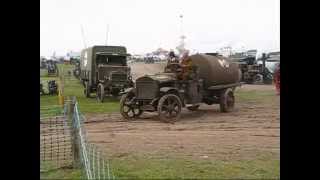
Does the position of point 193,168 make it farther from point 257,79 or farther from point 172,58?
point 257,79

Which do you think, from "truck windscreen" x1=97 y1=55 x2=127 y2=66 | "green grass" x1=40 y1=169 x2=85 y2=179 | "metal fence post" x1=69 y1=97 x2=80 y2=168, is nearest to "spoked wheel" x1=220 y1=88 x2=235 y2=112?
"truck windscreen" x1=97 y1=55 x2=127 y2=66

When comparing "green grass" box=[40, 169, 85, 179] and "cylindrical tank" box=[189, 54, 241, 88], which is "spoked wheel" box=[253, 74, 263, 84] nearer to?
"cylindrical tank" box=[189, 54, 241, 88]

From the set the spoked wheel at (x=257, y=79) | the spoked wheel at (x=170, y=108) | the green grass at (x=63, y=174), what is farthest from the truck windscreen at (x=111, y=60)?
the green grass at (x=63, y=174)

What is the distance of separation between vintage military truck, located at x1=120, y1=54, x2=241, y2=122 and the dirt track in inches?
12.3

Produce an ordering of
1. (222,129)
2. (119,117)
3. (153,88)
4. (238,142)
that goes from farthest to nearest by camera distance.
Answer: (119,117)
(153,88)
(222,129)
(238,142)

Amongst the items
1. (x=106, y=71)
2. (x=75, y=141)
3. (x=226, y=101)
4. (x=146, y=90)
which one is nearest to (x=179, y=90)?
(x=146, y=90)

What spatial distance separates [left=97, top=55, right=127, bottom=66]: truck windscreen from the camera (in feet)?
60.3

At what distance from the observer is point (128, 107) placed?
12445 millimetres

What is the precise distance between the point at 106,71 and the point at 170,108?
675cm

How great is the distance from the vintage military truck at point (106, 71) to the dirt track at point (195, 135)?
394 centimetres
